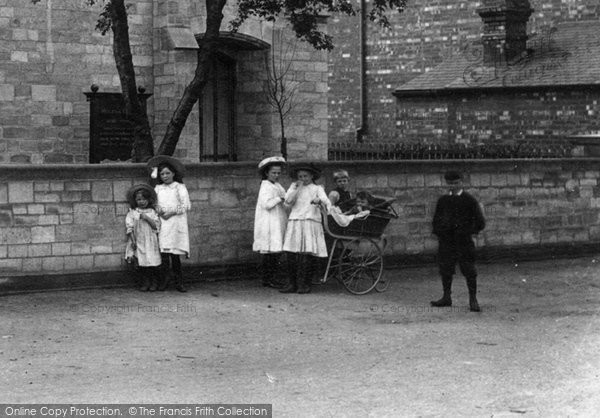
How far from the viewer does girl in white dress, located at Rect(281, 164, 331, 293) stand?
13.4 meters

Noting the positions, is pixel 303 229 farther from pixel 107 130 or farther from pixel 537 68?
pixel 537 68

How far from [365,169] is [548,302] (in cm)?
362

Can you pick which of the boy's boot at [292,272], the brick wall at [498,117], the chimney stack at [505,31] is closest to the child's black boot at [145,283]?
the boy's boot at [292,272]

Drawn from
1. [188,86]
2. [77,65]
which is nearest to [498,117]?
[77,65]

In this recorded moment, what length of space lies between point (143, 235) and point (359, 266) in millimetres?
A: 2643

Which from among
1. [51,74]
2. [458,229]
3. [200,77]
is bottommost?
[458,229]

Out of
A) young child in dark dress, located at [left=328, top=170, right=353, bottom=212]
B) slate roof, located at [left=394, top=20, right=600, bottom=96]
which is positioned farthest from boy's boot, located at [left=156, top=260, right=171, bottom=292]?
slate roof, located at [left=394, top=20, right=600, bottom=96]

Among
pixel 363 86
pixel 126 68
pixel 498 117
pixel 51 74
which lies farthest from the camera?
pixel 363 86

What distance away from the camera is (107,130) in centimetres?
1778

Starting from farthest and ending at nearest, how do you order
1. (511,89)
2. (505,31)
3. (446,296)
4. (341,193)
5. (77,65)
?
(505,31), (511,89), (77,65), (341,193), (446,296)

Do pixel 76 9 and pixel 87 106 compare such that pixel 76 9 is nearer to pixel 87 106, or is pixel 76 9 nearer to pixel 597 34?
pixel 87 106

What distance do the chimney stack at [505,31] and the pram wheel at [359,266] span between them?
44.9 ft

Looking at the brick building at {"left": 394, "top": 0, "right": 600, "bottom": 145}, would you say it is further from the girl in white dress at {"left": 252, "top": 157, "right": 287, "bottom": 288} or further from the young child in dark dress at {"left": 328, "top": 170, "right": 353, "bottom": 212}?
the girl in white dress at {"left": 252, "top": 157, "right": 287, "bottom": 288}

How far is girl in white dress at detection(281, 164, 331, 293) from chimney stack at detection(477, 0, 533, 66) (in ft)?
46.0
